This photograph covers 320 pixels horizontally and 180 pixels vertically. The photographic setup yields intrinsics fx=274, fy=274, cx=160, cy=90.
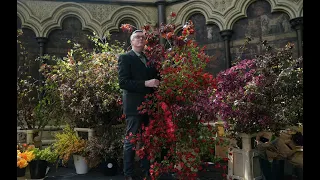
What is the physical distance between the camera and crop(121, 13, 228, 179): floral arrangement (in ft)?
9.61

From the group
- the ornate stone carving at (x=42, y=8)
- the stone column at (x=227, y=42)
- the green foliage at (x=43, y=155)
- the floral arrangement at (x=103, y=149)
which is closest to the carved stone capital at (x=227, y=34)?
the stone column at (x=227, y=42)

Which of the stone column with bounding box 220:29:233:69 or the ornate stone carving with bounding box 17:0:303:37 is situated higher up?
the ornate stone carving with bounding box 17:0:303:37

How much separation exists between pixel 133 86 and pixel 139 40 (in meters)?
0.57

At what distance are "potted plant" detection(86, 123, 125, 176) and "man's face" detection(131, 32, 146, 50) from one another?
158cm

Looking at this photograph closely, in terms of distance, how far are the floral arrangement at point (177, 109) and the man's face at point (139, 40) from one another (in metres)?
0.06

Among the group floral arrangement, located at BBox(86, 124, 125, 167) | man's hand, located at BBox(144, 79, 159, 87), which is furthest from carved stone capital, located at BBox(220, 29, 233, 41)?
man's hand, located at BBox(144, 79, 159, 87)

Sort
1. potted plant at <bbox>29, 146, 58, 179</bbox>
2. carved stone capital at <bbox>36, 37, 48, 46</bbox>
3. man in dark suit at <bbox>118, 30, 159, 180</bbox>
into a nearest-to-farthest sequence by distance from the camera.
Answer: man in dark suit at <bbox>118, 30, 159, 180</bbox>, potted plant at <bbox>29, 146, 58, 179</bbox>, carved stone capital at <bbox>36, 37, 48, 46</bbox>

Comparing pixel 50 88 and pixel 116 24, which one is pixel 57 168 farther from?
pixel 116 24

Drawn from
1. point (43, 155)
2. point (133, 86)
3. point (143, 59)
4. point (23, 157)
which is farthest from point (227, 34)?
point (23, 157)

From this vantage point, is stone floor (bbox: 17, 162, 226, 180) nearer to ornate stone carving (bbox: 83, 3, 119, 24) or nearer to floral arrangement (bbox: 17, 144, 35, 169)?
floral arrangement (bbox: 17, 144, 35, 169)

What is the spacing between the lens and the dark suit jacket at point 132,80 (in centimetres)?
308

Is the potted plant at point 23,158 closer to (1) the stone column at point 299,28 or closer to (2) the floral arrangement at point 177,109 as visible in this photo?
(2) the floral arrangement at point 177,109
